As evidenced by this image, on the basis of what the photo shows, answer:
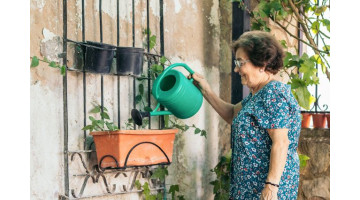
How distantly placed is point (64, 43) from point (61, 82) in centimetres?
16

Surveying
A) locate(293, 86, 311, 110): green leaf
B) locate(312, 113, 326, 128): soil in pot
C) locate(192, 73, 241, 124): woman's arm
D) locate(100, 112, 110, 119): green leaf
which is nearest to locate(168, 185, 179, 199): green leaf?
locate(192, 73, 241, 124): woman's arm

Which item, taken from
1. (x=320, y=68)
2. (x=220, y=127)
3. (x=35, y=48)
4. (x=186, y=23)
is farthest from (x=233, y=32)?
(x=35, y=48)

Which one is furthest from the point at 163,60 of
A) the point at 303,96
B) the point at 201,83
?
the point at 303,96

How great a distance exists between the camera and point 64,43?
188 cm

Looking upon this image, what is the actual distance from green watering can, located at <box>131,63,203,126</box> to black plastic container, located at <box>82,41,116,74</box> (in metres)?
0.25

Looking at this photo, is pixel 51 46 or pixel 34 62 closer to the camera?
pixel 34 62

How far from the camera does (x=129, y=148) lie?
6.25ft

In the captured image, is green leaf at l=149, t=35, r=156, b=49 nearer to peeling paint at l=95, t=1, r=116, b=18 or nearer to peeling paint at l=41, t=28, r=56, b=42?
peeling paint at l=95, t=1, r=116, b=18

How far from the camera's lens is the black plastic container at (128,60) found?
6.43 ft

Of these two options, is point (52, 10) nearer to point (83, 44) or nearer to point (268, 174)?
point (83, 44)

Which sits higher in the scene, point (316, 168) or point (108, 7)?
point (108, 7)

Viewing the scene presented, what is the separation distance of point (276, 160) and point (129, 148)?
62 cm

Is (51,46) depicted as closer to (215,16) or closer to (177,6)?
(177,6)

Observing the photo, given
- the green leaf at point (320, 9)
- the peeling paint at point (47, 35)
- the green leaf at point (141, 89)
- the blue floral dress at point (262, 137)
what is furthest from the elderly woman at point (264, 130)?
the green leaf at point (320, 9)
